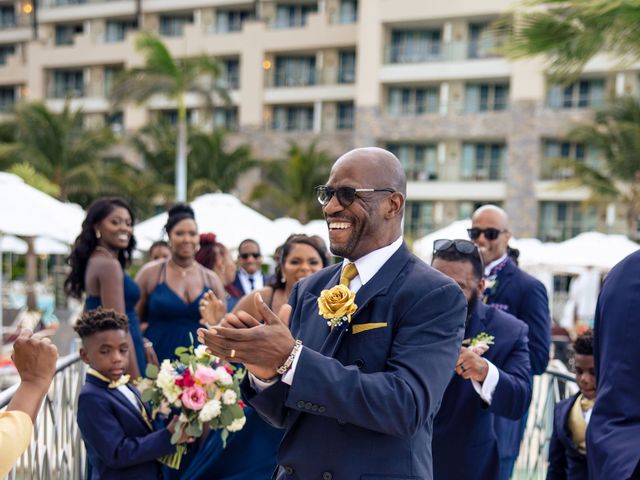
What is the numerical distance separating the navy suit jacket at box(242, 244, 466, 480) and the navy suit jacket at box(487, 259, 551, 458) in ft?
8.66

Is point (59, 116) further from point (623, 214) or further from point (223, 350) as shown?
point (223, 350)

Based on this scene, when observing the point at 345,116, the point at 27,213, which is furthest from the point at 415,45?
the point at 27,213

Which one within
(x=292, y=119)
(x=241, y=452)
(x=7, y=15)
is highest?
(x=7, y=15)

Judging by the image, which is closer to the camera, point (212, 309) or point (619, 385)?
point (619, 385)

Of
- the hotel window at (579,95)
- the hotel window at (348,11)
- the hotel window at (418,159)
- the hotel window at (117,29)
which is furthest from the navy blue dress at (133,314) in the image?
the hotel window at (117,29)

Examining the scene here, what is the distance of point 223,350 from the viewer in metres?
2.27

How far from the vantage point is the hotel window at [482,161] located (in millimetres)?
36625

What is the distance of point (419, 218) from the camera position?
37.4 metres

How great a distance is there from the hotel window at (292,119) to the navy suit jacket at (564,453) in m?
37.1

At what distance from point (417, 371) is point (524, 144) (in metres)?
34.0

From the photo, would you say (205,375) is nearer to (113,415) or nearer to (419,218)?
(113,415)

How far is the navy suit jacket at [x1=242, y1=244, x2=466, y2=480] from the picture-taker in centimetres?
228

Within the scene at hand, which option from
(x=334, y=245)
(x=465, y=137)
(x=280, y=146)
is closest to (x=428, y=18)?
(x=465, y=137)

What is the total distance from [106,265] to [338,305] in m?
3.54
